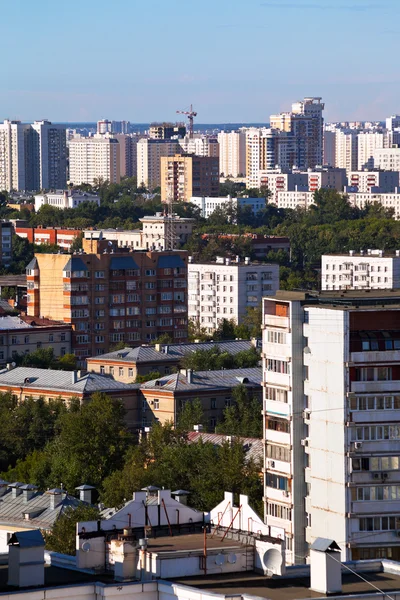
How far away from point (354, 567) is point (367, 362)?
9.61 meters

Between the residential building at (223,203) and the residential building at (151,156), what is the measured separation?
45.1 m

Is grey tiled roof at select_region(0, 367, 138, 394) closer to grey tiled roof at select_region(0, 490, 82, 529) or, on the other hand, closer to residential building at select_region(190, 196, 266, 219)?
grey tiled roof at select_region(0, 490, 82, 529)

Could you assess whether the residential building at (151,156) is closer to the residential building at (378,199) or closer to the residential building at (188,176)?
the residential building at (188,176)

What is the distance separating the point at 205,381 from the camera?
42.4m

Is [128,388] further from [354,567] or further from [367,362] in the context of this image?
[354,567]

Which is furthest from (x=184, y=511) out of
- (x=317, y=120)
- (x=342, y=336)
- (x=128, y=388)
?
(x=317, y=120)

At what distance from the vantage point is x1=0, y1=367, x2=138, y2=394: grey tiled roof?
139 feet

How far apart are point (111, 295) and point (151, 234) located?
38.1 meters

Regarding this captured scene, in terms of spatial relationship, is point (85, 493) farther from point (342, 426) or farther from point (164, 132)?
point (164, 132)

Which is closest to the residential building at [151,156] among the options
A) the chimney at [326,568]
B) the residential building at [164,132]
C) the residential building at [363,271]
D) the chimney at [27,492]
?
the residential building at [164,132]

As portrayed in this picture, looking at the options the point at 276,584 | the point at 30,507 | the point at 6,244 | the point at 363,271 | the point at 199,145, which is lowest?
the point at 30,507

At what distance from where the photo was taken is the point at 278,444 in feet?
86.6

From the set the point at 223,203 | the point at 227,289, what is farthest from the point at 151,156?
the point at 227,289

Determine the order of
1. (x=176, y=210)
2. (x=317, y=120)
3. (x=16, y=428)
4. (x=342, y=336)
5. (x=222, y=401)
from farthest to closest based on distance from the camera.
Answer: (x=317, y=120), (x=176, y=210), (x=222, y=401), (x=16, y=428), (x=342, y=336)
